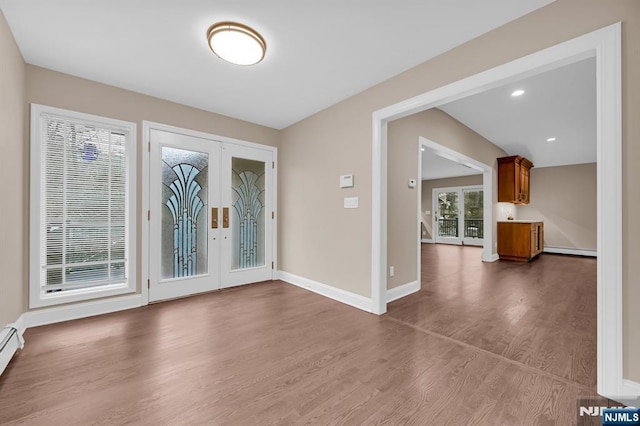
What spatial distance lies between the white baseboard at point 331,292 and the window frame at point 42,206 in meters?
2.13

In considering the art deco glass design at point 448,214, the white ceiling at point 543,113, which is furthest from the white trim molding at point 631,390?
the art deco glass design at point 448,214

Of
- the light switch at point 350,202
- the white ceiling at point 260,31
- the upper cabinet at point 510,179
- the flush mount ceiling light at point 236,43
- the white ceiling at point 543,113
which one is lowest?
the light switch at point 350,202

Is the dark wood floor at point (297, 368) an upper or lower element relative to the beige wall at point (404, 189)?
lower

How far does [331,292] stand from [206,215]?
210cm

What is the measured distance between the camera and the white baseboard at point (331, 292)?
3.15 meters

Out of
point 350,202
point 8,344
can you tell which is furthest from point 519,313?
point 8,344

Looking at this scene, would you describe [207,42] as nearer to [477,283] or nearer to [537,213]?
[477,283]

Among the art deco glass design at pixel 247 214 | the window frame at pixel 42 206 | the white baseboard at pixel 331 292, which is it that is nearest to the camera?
the window frame at pixel 42 206

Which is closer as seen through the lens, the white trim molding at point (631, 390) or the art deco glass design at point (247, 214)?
the white trim molding at point (631, 390)

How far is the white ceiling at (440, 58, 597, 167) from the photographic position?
336 centimetres

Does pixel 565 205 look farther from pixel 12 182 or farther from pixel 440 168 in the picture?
pixel 12 182

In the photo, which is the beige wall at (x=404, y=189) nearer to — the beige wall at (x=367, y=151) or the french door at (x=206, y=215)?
the beige wall at (x=367, y=151)

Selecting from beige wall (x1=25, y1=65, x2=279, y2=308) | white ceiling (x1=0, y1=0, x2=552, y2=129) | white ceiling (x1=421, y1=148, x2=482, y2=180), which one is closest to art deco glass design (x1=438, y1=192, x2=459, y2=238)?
white ceiling (x1=421, y1=148, x2=482, y2=180)

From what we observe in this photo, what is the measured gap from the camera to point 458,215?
9977mm
